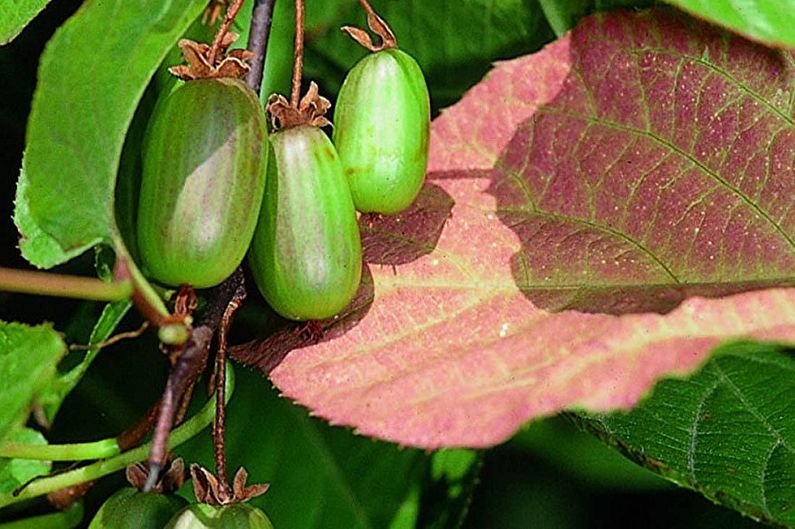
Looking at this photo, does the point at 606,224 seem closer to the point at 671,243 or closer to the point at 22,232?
the point at 671,243

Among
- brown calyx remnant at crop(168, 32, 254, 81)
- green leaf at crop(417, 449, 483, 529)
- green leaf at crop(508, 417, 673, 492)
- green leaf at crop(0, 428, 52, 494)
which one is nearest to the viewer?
brown calyx remnant at crop(168, 32, 254, 81)

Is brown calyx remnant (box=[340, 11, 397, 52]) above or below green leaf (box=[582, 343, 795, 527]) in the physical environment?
above

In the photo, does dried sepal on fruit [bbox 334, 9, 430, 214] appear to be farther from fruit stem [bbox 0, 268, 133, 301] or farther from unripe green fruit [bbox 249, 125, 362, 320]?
fruit stem [bbox 0, 268, 133, 301]

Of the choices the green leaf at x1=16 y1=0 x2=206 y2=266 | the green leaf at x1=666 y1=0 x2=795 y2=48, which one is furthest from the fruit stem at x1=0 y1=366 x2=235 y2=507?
the green leaf at x1=666 y1=0 x2=795 y2=48

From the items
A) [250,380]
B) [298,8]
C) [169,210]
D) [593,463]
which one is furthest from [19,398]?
[593,463]

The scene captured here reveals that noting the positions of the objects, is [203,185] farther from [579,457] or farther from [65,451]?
[579,457]

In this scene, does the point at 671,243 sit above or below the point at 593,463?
above

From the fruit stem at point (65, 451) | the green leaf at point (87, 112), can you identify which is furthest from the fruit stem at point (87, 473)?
the green leaf at point (87, 112)

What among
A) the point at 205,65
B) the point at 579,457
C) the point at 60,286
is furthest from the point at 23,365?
the point at 579,457
